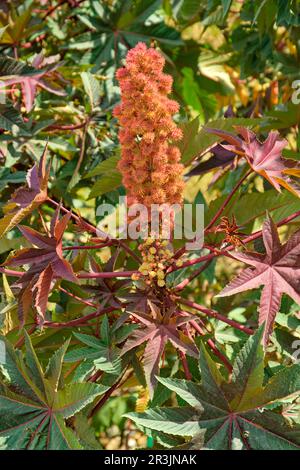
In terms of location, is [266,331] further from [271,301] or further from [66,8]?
[66,8]

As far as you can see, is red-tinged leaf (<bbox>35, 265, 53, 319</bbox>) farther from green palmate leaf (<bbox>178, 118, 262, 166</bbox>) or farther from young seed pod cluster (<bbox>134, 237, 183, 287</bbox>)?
green palmate leaf (<bbox>178, 118, 262, 166</bbox>)

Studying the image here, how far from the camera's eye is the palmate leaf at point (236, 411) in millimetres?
912

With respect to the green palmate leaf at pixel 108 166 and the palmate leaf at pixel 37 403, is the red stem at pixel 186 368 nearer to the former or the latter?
the palmate leaf at pixel 37 403

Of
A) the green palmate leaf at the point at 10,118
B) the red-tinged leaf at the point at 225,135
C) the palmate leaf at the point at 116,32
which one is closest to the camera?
the red-tinged leaf at the point at 225,135

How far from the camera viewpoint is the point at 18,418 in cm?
98

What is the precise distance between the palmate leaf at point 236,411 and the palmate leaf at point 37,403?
92 mm

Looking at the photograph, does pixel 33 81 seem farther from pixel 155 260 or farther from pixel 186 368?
pixel 186 368

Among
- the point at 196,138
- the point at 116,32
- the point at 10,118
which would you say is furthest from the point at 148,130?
the point at 116,32

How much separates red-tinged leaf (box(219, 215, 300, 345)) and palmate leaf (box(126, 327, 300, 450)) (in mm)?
73

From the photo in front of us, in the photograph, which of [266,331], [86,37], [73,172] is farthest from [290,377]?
[86,37]

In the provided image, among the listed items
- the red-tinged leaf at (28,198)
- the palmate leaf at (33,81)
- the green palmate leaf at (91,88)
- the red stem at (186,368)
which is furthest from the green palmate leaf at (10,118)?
the red stem at (186,368)

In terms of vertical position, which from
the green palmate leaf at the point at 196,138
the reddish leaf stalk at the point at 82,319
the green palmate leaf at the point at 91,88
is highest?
the green palmate leaf at the point at 91,88

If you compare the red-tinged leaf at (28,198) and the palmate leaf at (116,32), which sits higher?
the palmate leaf at (116,32)

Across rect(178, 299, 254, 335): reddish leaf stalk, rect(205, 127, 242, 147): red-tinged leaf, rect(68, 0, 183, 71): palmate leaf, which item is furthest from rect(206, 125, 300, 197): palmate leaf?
rect(68, 0, 183, 71): palmate leaf
